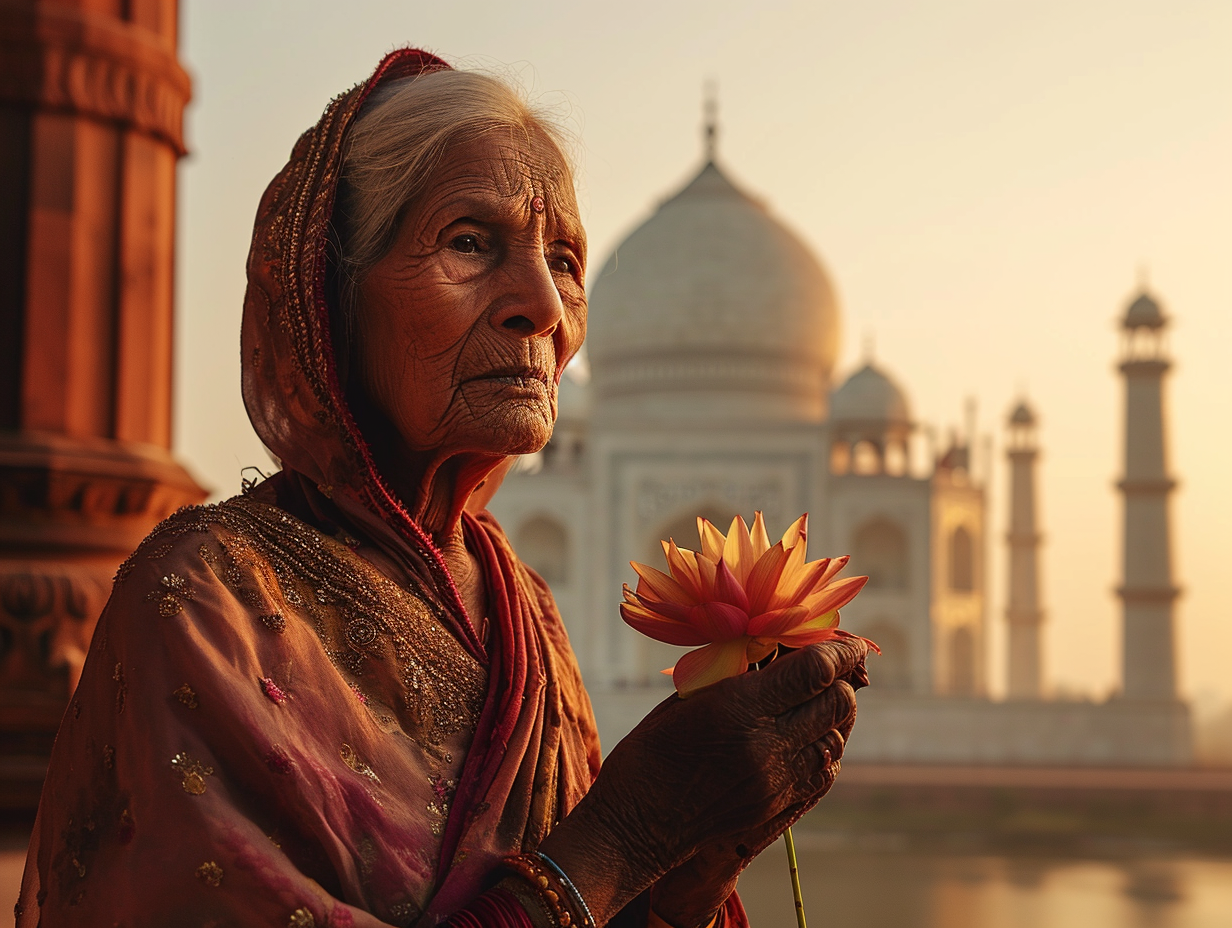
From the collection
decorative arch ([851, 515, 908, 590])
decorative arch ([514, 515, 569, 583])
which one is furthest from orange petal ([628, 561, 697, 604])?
decorative arch ([514, 515, 569, 583])

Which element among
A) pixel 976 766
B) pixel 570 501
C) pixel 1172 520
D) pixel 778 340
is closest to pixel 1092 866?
pixel 976 766

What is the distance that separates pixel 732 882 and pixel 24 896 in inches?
15.9

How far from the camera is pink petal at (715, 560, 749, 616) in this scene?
76 centimetres

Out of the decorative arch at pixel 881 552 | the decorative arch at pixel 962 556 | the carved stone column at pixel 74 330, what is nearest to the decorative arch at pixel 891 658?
the decorative arch at pixel 881 552

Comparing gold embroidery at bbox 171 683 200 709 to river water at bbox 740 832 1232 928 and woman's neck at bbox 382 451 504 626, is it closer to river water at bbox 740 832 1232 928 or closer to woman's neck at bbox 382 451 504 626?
woman's neck at bbox 382 451 504 626

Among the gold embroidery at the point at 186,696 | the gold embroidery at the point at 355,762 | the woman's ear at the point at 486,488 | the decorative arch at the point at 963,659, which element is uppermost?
the woman's ear at the point at 486,488

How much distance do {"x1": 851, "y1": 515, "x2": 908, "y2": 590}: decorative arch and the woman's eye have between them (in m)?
14.2

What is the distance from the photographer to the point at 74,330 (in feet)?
6.72

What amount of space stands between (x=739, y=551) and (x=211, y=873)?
0.32m

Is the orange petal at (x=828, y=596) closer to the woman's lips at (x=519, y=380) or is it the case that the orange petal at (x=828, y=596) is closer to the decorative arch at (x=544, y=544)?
the woman's lips at (x=519, y=380)

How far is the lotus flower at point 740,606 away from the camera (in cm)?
75

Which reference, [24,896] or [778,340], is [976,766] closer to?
[778,340]

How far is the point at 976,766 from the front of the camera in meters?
12.1

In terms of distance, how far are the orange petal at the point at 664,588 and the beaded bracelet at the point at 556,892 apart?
6.1 inches
